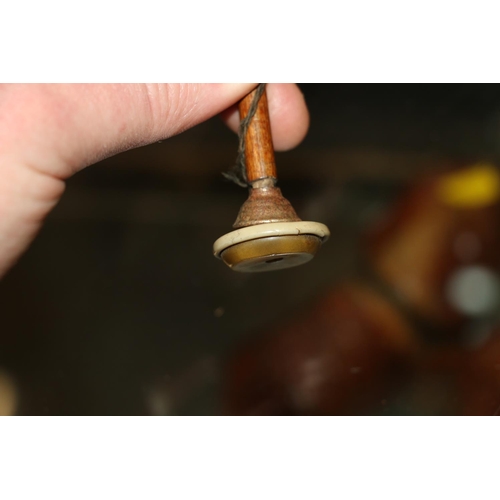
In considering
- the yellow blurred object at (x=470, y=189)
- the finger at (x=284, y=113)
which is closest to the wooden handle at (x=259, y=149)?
the finger at (x=284, y=113)

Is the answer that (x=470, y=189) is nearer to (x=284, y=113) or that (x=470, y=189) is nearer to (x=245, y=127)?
(x=284, y=113)

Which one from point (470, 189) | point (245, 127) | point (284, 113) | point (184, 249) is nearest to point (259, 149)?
point (245, 127)

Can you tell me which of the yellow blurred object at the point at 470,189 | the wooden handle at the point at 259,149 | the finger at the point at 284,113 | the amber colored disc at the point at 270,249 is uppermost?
the yellow blurred object at the point at 470,189

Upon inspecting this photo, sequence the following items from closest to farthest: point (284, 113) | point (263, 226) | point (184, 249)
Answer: point (263, 226) → point (284, 113) → point (184, 249)

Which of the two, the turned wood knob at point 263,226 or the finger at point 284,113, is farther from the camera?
the finger at point 284,113

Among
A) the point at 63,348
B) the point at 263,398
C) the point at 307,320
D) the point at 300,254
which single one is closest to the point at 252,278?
the point at 307,320

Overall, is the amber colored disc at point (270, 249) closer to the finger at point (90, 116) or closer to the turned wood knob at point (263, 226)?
the turned wood knob at point (263, 226)

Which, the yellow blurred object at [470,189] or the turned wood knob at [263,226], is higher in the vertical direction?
the yellow blurred object at [470,189]
